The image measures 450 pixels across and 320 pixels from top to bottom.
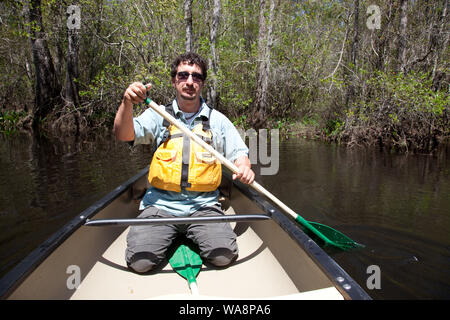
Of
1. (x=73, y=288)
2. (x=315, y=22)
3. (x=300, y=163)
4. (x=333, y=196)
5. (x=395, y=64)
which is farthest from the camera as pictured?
(x=315, y=22)

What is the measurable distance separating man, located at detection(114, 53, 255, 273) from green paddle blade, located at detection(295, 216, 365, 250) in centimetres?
91

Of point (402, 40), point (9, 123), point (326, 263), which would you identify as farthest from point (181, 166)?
point (9, 123)

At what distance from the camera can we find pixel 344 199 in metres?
4.02

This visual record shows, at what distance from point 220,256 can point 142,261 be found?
485mm

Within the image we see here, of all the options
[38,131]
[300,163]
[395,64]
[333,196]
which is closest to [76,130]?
[38,131]

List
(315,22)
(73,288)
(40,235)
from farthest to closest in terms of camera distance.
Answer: (315,22) < (40,235) < (73,288)

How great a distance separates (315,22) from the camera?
40.2 ft

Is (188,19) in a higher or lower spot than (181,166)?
higher

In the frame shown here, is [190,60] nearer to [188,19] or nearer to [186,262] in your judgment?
[186,262]

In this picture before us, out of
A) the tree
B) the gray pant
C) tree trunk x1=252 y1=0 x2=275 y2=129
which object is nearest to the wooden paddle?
the gray pant

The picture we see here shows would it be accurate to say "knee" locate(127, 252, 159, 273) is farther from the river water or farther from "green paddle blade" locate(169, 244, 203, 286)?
the river water

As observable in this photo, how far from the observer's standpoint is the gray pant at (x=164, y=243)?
1758mm
